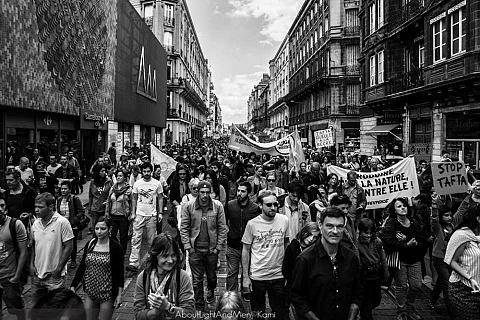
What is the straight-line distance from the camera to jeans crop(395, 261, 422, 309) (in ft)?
17.7

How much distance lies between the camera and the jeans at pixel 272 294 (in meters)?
4.61

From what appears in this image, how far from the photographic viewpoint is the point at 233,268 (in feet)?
18.3

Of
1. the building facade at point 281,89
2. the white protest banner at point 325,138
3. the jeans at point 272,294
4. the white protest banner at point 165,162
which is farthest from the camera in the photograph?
the building facade at point 281,89

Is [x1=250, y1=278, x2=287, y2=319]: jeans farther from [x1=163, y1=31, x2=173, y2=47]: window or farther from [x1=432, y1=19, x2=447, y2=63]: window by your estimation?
[x1=163, y1=31, x2=173, y2=47]: window

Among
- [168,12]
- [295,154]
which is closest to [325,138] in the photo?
[295,154]

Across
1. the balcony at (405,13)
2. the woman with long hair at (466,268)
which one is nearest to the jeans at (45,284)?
the woman with long hair at (466,268)

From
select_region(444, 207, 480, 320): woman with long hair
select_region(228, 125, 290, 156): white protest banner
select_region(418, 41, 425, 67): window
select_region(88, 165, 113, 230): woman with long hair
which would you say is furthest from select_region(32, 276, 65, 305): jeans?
select_region(418, 41, 425, 67): window

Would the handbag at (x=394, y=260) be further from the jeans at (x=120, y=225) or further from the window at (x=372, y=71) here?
the window at (x=372, y=71)

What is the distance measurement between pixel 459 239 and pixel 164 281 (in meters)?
2.93

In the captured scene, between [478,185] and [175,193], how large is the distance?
17.1 ft

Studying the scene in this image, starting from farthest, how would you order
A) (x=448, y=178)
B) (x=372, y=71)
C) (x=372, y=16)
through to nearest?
(x=372, y=16)
(x=372, y=71)
(x=448, y=178)

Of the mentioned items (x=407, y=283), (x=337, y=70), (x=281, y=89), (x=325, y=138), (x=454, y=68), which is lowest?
(x=407, y=283)

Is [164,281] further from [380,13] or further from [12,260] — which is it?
[380,13]

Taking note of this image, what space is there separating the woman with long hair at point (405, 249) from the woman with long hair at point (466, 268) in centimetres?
113
